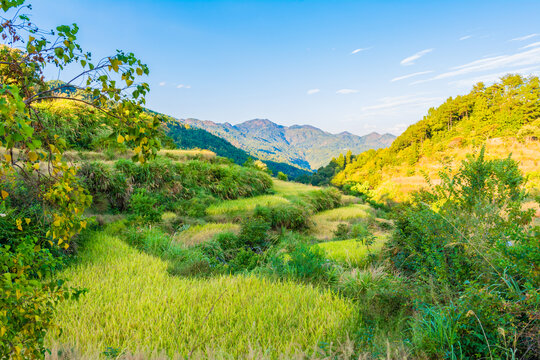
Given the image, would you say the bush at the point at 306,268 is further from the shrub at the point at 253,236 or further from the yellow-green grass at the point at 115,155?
the yellow-green grass at the point at 115,155

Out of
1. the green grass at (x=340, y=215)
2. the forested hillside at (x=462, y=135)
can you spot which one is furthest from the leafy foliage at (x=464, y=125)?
the green grass at (x=340, y=215)

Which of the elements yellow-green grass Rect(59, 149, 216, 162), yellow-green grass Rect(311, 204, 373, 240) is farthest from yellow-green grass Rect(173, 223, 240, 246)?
yellow-green grass Rect(311, 204, 373, 240)

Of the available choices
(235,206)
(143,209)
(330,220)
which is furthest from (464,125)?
(143,209)

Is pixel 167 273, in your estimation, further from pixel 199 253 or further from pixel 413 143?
pixel 413 143

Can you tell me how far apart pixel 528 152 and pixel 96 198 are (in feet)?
138

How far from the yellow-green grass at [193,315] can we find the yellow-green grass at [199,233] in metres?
2.86

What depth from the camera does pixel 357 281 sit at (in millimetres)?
3812

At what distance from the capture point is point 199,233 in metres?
7.71

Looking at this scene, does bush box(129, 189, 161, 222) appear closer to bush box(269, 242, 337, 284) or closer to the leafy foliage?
bush box(269, 242, 337, 284)

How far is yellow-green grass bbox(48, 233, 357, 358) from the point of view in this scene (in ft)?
7.91

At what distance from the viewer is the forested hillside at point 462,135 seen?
112ft

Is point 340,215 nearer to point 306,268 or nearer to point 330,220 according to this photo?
Result: point 330,220

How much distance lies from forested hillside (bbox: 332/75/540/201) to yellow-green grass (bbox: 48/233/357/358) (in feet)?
95.8

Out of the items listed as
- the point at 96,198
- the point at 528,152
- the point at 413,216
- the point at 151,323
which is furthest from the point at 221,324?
the point at 528,152
